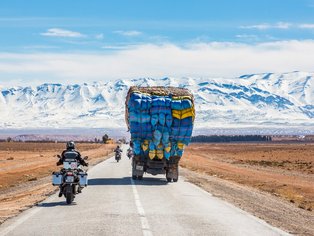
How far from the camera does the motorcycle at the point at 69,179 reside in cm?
2039

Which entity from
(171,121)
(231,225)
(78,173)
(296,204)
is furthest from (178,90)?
(231,225)

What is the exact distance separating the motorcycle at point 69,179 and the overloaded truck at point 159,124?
10.3m

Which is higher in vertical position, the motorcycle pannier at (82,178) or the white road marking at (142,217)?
the motorcycle pannier at (82,178)

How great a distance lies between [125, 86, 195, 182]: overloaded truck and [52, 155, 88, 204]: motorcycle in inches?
405

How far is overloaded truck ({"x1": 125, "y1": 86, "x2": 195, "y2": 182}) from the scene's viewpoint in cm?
3098

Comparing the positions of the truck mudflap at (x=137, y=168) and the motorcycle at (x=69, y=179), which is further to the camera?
the truck mudflap at (x=137, y=168)

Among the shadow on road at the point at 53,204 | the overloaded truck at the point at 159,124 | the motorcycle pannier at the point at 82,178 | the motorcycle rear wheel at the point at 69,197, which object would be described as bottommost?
the shadow on road at the point at 53,204

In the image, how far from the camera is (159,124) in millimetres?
31094

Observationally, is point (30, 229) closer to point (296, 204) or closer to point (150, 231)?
point (150, 231)

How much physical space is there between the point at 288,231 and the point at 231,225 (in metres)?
1.44

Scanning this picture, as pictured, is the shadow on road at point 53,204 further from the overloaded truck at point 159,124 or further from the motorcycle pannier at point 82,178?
the overloaded truck at point 159,124

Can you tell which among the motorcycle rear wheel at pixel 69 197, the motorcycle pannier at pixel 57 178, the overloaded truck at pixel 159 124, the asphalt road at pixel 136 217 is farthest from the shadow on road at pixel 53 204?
the overloaded truck at pixel 159 124

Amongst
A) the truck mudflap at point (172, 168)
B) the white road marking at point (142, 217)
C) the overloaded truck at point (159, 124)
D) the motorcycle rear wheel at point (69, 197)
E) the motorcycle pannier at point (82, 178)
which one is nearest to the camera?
the white road marking at point (142, 217)

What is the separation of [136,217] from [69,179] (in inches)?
161
